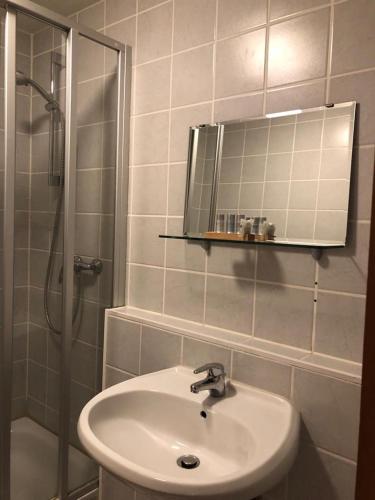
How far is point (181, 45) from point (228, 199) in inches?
24.3

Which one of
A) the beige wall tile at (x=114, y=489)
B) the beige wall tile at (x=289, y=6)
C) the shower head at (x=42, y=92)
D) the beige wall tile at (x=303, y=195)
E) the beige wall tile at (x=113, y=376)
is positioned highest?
the beige wall tile at (x=289, y=6)

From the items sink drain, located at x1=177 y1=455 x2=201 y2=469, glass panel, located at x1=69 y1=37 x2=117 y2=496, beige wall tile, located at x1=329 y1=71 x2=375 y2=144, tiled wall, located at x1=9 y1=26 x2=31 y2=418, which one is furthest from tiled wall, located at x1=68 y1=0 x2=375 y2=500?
tiled wall, located at x1=9 y1=26 x2=31 y2=418

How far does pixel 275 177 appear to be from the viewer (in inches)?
45.5

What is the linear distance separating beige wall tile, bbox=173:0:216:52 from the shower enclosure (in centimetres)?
27

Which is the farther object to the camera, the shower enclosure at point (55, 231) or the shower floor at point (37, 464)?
the shower floor at point (37, 464)

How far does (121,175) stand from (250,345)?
87 centimetres

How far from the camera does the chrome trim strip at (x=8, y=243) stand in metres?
1.25

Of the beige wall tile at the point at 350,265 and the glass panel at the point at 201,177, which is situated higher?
the glass panel at the point at 201,177

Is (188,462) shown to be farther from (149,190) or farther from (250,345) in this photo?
(149,190)

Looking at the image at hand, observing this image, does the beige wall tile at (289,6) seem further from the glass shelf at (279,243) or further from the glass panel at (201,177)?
the glass shelf at (279,243)

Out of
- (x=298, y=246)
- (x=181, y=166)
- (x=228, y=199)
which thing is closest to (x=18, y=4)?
(x=181, y=166)

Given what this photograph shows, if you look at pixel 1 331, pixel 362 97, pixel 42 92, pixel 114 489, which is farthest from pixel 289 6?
pixel 114 489

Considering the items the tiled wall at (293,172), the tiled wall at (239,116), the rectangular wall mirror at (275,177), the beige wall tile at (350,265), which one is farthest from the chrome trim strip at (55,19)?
the beige wall tile at (350,265)

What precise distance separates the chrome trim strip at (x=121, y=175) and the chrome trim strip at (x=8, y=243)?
0.42 meters
